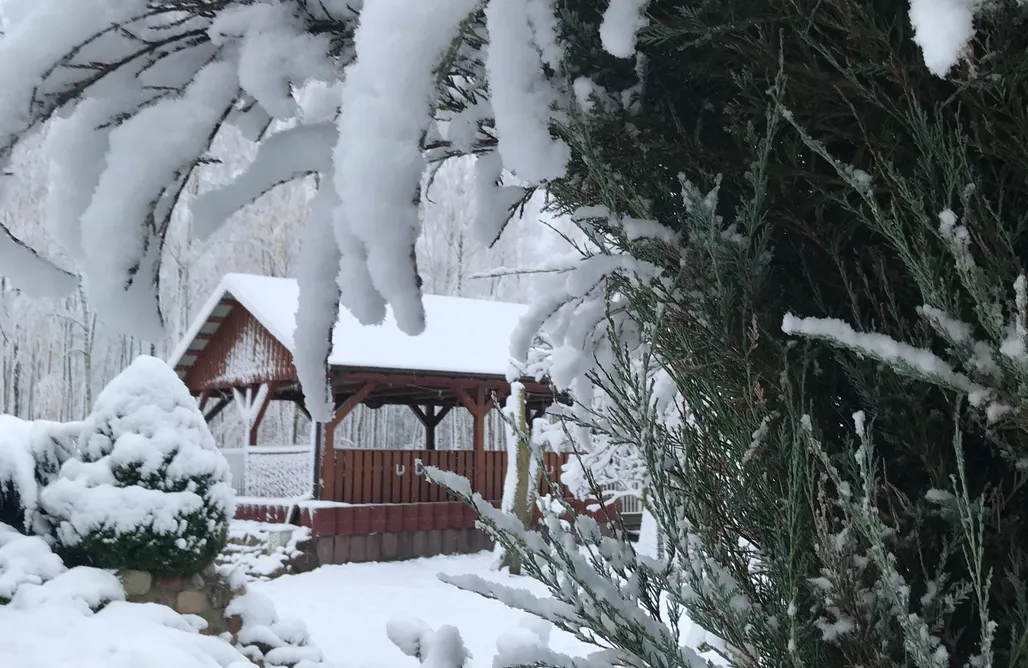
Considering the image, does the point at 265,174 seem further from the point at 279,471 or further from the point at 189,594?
the point at 279,471

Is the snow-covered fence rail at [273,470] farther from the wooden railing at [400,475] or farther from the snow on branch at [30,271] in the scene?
the snow on branch at [30,271]

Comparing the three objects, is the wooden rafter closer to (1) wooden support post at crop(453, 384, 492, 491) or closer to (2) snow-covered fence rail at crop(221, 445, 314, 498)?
(2) snow-covered fence rail at crop(221, 445, 314, 498)

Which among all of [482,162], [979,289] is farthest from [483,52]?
[979,289]

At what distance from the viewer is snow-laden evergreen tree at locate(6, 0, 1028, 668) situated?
1148mm

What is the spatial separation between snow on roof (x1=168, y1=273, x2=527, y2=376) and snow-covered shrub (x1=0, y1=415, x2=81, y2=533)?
5.02 meters

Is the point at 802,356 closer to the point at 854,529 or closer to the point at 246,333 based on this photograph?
the point at 854,529

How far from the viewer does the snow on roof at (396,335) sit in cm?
1362

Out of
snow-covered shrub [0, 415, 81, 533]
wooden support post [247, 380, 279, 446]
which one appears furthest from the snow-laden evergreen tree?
wooden support post [247, 380, 279, 446]

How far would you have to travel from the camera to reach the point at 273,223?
25.8 metres

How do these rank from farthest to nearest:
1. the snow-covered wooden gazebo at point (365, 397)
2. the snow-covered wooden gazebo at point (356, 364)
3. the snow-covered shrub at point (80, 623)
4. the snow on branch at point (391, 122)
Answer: the snow-covered wooden gazebo at point (356, 364) < the snow-covered wooden gazebo at point (365, 397) < the snow-covered shrub at point (80, 623) < the snow on branch at point (391, 122)

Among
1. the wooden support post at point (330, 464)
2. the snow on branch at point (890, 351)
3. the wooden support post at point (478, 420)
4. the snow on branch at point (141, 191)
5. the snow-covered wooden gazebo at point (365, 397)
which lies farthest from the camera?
the wooden support post at point (478, 420)

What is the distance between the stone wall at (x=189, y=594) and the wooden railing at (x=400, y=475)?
6.08m

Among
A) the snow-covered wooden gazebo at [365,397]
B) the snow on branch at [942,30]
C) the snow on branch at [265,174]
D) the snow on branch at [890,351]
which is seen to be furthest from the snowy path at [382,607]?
the snow on branch at [942,30]

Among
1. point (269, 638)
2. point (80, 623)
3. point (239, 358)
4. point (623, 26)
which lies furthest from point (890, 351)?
point (239, 358)
